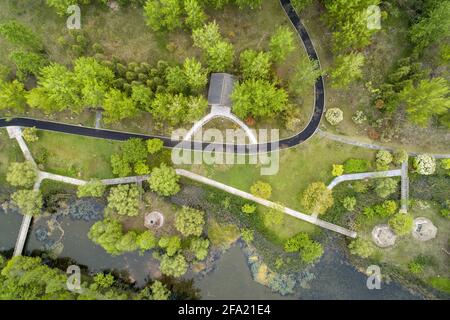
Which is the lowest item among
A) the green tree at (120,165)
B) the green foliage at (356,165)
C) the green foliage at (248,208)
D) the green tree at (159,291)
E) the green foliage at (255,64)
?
the green tree at (159,291)

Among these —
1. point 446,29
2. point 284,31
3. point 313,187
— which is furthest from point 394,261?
point 284,31

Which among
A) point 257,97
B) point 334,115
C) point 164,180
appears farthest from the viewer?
point 334,115

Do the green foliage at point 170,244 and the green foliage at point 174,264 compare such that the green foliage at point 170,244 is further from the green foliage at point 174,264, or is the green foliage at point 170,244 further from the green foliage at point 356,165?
the green foliage at point 356,165

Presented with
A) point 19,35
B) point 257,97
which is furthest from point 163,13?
point 19,35

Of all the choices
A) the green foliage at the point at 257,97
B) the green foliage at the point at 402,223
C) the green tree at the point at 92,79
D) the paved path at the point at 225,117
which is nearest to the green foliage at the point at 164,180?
the paved path at the point at 225,117

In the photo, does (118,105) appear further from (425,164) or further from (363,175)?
(425,164)

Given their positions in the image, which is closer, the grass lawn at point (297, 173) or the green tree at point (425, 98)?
the green tree at point (425, 98)
